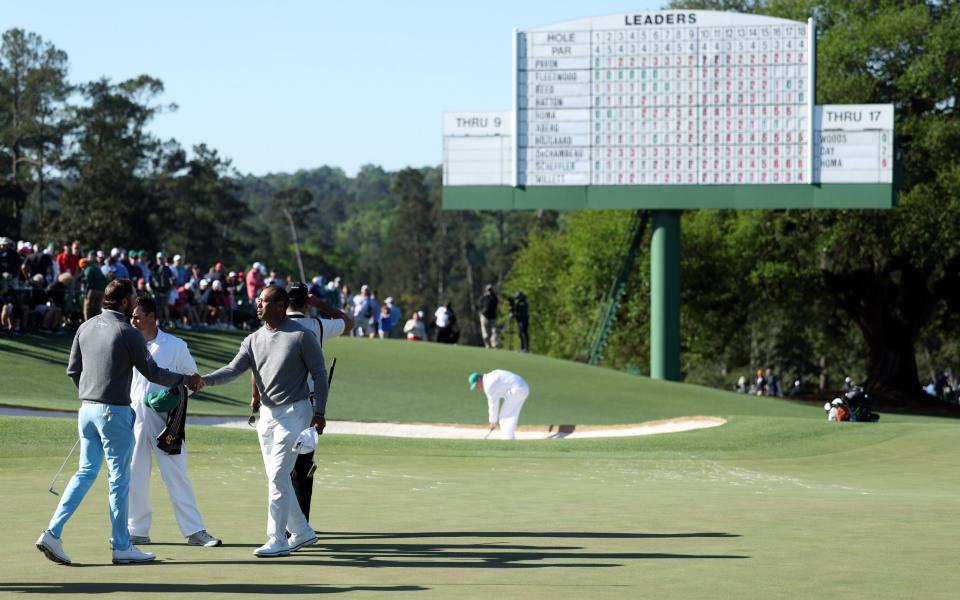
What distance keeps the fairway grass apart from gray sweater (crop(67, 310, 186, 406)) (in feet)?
3.79

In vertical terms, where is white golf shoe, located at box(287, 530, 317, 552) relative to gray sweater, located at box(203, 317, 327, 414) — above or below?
below

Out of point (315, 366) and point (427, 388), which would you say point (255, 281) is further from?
point (315, 366)

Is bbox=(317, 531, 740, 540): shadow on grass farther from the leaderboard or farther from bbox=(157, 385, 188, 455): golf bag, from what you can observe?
the leaderboard

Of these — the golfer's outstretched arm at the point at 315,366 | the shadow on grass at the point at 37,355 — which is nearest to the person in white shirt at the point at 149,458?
the golfer's outstretched arm at the point at 315,366

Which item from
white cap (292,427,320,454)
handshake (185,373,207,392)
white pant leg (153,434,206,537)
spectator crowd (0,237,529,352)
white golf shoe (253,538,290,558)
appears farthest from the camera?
spectator crowd (0,237,529,352)

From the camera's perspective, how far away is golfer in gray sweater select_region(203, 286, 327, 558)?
10.7 meters

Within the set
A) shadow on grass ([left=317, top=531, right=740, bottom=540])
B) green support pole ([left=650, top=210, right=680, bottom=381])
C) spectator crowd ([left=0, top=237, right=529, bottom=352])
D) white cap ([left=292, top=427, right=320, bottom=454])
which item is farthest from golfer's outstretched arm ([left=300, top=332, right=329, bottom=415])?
green support pole ([left=650, top=210, right=680, bottom=381])

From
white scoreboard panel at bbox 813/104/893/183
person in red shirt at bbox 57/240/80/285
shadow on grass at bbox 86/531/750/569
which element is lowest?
shadow on grass at bbox 86/531/750/569

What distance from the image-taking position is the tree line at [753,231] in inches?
2084

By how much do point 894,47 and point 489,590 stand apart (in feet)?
158

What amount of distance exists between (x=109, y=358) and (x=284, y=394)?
1249 millimetres

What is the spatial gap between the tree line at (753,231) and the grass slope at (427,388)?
13.9 metres

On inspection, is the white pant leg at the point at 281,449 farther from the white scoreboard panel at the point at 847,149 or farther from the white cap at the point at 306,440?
the white scoreboard panel at the point at 847,149

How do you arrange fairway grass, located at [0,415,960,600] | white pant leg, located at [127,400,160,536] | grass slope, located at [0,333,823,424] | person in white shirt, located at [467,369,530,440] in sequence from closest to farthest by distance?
fairway grass, located at [0,415,960,600], white pant leg, located at [127,400,160,536], person in white shirt, located at [467,369,530,440], grass slope, located at [0,333,823,424]
